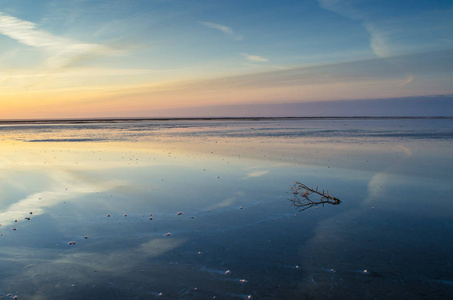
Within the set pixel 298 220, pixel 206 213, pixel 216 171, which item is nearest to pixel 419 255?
pixel 298 220

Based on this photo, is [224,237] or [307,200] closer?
[224,237]

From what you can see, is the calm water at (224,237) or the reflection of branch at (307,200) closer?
the calm water at (224,237)

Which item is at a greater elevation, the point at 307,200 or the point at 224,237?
the point at 307,200

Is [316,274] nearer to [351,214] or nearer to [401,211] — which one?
[351,214]

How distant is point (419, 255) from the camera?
784cm

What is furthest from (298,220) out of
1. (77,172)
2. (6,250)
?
(77,172)

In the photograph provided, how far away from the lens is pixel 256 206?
12.1m

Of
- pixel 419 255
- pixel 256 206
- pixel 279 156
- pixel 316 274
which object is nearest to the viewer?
pixel 316 274

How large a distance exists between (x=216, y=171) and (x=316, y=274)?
12417 mm

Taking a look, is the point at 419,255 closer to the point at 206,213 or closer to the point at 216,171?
the point at 206,213

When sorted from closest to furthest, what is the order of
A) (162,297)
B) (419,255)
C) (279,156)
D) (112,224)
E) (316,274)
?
(162,297) → (316,274) → (419,255) → (112,224) → (279,156)

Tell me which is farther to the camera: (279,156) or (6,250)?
(279,156)

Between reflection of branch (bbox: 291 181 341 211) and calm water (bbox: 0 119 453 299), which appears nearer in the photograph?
calm water (bbox: 0 119 453 299)

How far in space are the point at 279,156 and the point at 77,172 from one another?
548 inches
